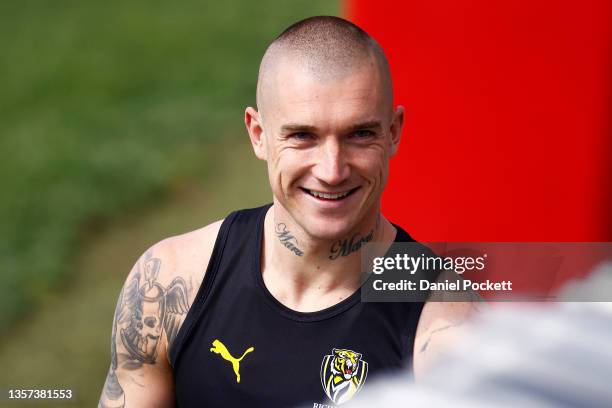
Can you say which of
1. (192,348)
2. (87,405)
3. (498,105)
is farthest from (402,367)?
(87,405)

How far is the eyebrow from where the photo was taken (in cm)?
245

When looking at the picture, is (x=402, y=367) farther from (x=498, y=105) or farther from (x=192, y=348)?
(x=498, y=105)

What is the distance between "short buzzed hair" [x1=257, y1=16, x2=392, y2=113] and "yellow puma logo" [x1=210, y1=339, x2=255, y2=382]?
0.74m

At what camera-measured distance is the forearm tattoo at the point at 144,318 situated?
9.07ft

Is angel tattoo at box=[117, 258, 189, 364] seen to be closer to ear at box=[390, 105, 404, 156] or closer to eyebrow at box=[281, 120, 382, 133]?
eyebrow at box=[281, 120, 382, 133]

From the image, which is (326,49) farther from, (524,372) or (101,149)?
(101,149)

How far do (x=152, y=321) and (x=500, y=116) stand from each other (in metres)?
1.58

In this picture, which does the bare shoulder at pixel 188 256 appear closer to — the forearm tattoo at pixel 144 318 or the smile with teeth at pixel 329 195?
the forearm tattoo at pixel 144 318

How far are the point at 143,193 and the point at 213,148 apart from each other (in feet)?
2.23

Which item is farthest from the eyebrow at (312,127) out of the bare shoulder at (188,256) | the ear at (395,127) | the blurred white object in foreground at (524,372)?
the blurred white object in foreground at (524,372)

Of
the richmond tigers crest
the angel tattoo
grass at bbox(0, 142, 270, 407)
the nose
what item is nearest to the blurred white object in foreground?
the nose

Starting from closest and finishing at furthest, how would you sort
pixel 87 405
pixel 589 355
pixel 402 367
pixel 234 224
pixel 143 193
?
pixel 589 355
pixel 402 367
pixel 234 224
pixel 87 405
pixel 143 193

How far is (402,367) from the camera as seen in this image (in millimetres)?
2510

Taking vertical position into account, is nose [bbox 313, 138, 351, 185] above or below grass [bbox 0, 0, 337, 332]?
below
